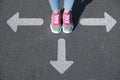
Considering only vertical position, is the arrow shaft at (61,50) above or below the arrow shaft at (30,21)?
below

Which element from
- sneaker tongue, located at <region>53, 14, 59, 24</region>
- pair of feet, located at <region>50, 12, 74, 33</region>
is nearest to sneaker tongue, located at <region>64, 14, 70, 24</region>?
pair of feet, located at <region>50, 12, 74, 33</region>

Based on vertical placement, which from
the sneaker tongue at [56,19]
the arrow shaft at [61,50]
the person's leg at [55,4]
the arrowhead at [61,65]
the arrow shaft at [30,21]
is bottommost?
the arrowhead at [61,65]

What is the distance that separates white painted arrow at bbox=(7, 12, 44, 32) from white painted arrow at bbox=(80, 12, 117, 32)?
0.66 meters

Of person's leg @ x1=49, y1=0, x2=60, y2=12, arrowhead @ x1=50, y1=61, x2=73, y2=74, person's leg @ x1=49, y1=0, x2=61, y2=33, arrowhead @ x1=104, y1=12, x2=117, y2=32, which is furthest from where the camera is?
arrowhead @ x1=104, y1=12, x2=117, y2=32

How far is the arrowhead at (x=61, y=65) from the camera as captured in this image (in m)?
2.67

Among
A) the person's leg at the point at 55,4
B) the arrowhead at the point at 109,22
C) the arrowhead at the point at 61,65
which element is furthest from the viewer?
the arrowhead at the point at 109,22

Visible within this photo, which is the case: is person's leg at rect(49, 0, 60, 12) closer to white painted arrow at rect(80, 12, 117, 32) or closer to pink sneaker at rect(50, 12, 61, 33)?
pink sneaker at rect(50, 12, 61, 33)

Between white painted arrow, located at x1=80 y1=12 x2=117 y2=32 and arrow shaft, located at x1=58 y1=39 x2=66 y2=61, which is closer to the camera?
arrow shaft, located at x1=58 y1=39 x2=66 y2=61

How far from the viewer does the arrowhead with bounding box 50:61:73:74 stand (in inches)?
105

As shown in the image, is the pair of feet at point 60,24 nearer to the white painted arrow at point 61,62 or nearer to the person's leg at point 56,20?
the person's leg at point 56,20

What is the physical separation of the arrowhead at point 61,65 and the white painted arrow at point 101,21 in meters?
0.70

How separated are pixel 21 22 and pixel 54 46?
0.66 m

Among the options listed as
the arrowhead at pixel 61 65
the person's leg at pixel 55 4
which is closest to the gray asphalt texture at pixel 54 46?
the arrowhead at pixel 61 65

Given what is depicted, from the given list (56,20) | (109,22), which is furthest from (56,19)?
(109,22)
